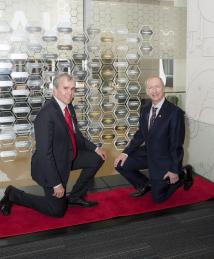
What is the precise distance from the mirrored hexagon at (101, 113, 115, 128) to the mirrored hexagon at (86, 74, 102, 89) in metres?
0.33

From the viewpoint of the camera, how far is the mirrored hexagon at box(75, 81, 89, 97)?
3.48m

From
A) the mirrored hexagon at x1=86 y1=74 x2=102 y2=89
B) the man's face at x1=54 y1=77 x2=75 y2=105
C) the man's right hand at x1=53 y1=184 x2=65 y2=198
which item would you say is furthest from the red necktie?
the mirrored hexagon at x1=86 y1=74 x2=102 y2=89

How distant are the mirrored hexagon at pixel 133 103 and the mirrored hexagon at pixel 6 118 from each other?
1234 millimetres

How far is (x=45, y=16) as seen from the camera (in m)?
3.22

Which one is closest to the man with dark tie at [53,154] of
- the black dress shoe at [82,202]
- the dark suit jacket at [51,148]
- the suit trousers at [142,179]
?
the dark suit jacket at [51,148]

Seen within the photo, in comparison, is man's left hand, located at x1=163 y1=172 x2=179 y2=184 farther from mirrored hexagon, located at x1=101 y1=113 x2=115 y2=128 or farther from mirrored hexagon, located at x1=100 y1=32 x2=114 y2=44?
mirrored hexagon, located at x1=100 y1=32 x2=114 y2=44

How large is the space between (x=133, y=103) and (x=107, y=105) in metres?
0.31

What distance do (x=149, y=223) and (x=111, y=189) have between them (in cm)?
79

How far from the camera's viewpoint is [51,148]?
236 cm

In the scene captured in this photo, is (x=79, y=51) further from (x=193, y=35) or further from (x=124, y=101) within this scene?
(x=193, y=35)

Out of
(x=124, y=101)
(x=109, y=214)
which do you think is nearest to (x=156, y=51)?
(x=124, y=101)

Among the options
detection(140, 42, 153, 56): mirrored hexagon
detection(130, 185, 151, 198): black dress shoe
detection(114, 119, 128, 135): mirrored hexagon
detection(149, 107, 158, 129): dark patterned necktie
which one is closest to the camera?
detection(149, 107, 158, 129): dark patterned necktie

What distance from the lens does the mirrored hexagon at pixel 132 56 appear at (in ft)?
11.7

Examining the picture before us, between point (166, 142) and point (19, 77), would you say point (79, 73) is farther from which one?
point (166, 142)
